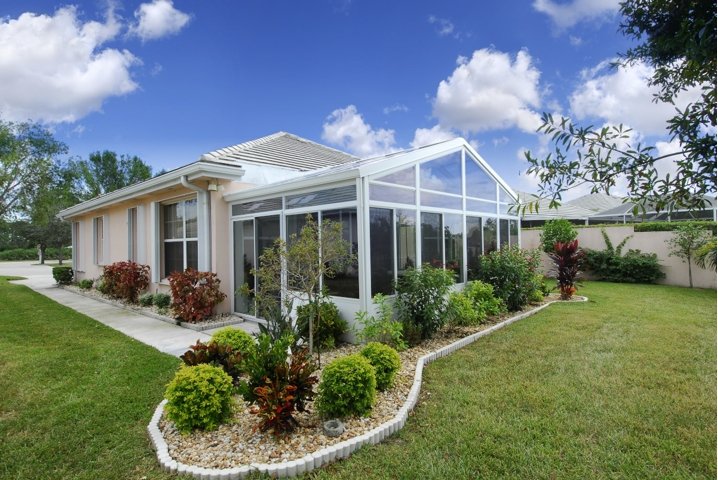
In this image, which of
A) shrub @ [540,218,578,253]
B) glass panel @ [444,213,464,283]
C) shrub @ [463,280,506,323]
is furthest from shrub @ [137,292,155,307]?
shrub @ [540,218,578,253]

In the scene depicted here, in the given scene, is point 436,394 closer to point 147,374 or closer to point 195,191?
point 147,374

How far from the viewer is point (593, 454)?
365cm

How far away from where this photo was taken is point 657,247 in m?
15.3

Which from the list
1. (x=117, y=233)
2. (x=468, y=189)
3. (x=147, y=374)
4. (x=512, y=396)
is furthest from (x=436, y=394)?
(x=117, y=233)

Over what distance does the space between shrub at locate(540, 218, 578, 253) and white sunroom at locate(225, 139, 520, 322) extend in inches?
262

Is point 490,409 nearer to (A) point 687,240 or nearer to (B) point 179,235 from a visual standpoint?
(B) point 179,235

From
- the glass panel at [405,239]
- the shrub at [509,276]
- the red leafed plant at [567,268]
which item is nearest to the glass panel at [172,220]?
the glass panel at [405,239]

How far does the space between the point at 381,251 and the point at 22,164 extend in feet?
90.8

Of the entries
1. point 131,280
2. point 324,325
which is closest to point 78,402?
point 324,325

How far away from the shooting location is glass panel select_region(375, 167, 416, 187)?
25.3 feet

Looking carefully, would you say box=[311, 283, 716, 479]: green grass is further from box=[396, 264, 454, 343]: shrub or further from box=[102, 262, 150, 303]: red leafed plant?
box=[102, 262, 150, 303]: red leafed plant

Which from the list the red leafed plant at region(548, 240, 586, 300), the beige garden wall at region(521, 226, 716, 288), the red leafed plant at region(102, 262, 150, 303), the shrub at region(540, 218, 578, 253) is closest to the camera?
the red leafed plant at region(548, 240, 586, 300)

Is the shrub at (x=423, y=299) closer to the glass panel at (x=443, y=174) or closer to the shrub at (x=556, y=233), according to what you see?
the glass panel at (x=443, y=174)

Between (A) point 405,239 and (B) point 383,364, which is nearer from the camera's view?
(B) point 383,364
